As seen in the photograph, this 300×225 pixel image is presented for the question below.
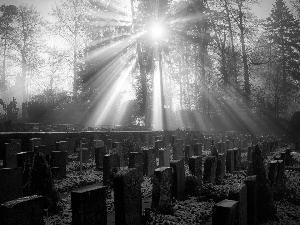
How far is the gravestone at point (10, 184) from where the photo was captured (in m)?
5.28

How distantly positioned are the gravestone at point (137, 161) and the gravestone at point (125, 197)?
3649 mm

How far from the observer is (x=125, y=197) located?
4301 millimetres

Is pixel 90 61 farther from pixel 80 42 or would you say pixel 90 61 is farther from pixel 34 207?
pixel 34 207

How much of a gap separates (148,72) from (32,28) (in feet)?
68.0

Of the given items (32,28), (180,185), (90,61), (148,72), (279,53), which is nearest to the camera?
(180,185)

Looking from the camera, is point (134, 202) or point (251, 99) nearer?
point (134, 202)

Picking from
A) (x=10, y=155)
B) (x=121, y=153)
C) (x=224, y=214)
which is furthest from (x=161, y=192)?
(x=10, y=155)

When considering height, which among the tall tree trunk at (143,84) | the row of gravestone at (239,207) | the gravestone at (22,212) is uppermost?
the tall tree trunk at (143,84)

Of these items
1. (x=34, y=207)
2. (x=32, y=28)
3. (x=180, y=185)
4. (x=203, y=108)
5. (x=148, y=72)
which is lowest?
(x=180, y=185)

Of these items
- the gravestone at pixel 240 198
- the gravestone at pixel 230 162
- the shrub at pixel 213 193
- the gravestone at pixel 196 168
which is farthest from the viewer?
the gravestone at pixel 230 162

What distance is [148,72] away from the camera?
31047mm

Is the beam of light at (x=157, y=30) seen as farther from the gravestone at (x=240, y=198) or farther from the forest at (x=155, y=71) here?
the gravestone at (x=240, y=198)

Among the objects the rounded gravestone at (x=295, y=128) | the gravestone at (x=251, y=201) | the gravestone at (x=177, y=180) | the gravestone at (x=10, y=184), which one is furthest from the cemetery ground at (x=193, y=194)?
the rounded gravestone at (x=295, y=128)

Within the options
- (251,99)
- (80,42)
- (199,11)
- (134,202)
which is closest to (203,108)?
(251,99)
